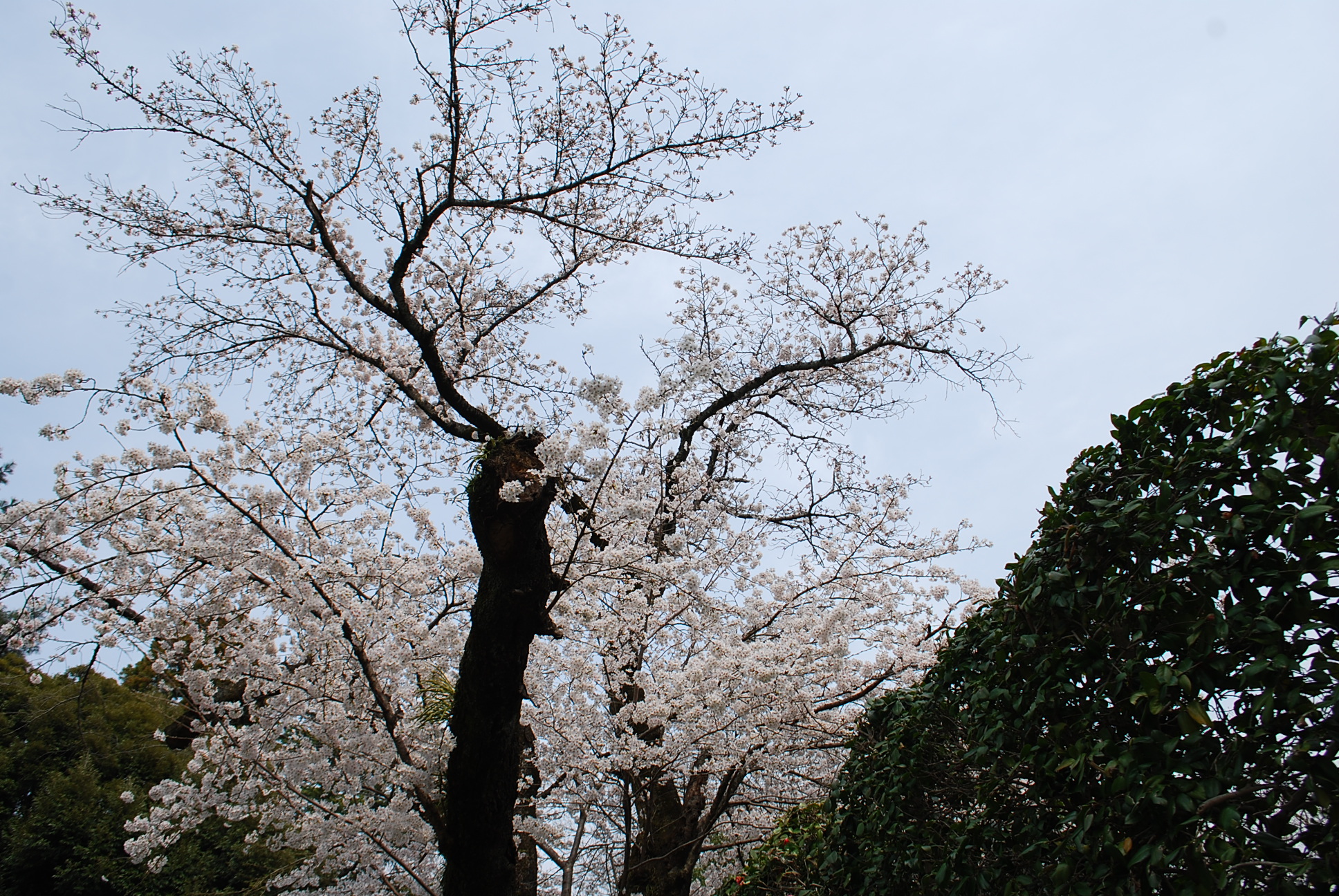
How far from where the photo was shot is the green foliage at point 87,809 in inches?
280

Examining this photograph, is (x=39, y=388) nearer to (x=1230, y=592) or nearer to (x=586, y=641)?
(x=586, y=641)

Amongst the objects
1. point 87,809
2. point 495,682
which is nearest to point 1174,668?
point 495,682

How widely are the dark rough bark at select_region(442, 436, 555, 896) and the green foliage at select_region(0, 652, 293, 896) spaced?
4.48m

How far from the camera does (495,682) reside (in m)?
3.63

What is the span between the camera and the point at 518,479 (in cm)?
377

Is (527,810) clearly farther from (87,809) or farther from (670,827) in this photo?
(87,809)

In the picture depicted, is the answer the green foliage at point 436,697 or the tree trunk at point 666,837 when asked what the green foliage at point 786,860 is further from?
the green foliage at point 436,697

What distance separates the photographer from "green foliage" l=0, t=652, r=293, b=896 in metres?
7.11

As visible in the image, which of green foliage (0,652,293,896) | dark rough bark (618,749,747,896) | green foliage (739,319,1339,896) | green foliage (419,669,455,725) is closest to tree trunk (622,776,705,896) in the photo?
dark rough bark (618,749,747,896)

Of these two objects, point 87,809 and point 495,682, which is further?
point 87,809

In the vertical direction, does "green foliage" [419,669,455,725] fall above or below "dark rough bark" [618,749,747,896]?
above

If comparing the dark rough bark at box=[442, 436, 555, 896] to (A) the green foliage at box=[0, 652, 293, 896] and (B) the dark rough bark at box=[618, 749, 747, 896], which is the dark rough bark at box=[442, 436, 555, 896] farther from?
(A) the green foliage at box=[0, 652, 293, 896]

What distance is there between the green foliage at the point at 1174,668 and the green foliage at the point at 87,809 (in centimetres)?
706

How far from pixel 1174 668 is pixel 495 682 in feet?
9.18
